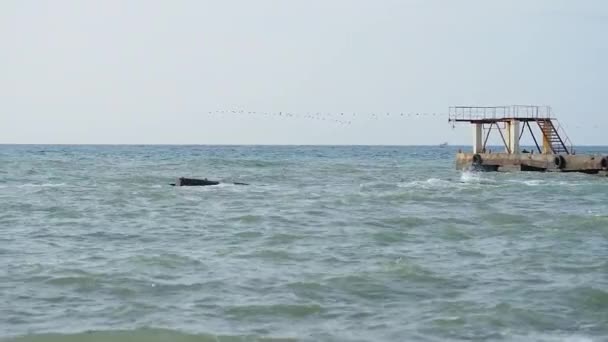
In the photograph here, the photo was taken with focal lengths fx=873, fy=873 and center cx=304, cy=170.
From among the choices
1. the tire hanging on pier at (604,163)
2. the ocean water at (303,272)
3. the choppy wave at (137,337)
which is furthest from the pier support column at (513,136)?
the choppy wave at (137,337)

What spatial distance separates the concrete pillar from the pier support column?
287 cm

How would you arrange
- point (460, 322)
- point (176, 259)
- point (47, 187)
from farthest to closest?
1. point (47, 187)
2. point (176, 259)
3. point (460, 322)

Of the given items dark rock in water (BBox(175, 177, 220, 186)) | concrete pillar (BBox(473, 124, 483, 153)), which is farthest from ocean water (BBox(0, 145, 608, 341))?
concrete pillar (BBox(473, 124, 483, 153))

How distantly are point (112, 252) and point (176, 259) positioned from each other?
1.73 meters

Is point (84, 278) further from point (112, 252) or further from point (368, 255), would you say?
point (368, 255)

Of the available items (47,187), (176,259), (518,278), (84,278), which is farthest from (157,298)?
(47,187)

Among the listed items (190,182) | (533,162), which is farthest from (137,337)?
(533,162)

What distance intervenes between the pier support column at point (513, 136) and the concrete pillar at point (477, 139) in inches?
113

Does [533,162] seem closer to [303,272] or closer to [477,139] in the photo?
[477,139]

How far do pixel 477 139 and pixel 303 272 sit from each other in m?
43.5

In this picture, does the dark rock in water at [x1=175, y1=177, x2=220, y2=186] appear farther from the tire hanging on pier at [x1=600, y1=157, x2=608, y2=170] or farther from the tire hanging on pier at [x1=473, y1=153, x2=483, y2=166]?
the tire hanging on pier at [x1=600, y1=157, x2=608, y2=170]

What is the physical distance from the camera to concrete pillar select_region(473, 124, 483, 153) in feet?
184

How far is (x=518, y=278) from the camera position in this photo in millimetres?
14414

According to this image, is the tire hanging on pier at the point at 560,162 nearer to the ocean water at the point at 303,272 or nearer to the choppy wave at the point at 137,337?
the ocean water at the point at 303,272
